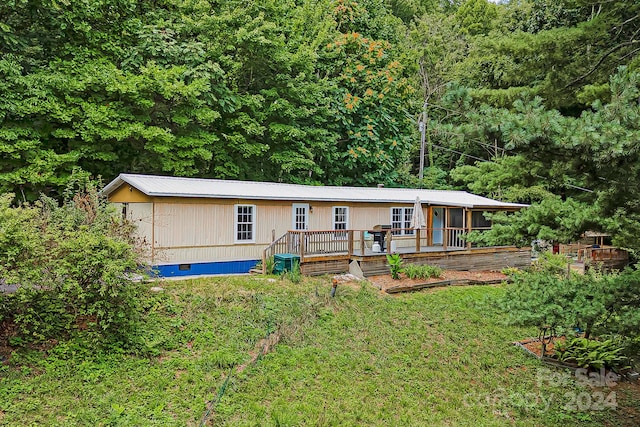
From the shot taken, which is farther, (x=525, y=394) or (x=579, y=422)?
(x=525, y=394)

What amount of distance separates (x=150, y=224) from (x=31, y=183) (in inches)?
176

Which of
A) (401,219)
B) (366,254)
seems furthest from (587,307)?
(401,219)

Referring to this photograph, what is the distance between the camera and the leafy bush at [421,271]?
44.4 feet

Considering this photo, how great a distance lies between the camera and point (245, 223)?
44.1 ft

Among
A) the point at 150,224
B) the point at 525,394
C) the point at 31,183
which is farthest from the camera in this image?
the point at 31,183

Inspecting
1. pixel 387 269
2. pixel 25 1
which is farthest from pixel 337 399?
pixel 25 1

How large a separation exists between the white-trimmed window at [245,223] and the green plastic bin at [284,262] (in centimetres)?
150

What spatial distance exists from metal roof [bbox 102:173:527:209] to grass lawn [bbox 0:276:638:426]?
10.4ft

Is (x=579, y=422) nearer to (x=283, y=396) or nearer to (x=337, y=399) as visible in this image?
(x=337, y=399)

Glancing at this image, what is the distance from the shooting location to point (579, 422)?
635 cm

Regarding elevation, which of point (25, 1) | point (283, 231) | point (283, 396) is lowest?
point (283, 396)

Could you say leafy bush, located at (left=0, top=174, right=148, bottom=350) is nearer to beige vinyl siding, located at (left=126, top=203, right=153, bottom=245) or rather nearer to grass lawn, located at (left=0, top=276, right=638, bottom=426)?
grass lawn, located at (left=0, top=276, right=638, bottom=426)

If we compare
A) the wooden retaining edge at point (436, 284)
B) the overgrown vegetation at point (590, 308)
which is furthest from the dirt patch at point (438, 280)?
the overgrown vegetation at point (590, 308)

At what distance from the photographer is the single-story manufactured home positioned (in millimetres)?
11945
